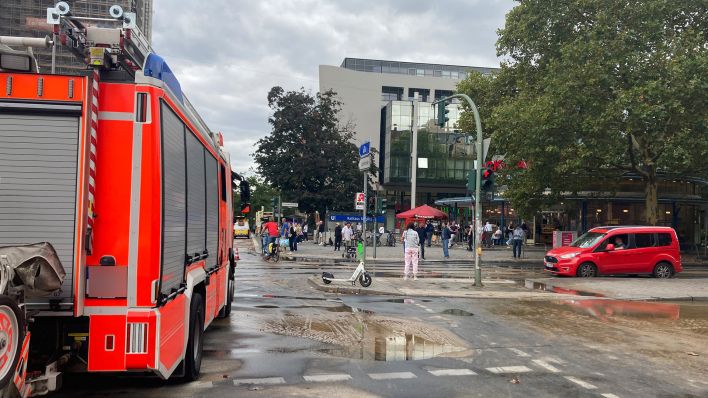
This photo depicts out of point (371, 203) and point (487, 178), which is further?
point (371, 203)

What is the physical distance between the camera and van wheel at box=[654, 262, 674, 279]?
65.4ft

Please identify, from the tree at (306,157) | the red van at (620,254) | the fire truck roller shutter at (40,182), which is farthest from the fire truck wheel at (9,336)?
the tree at (306,157)

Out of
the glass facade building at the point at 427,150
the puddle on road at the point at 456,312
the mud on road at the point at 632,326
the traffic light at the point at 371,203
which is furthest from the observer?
the glass facade building at the point at 427,150

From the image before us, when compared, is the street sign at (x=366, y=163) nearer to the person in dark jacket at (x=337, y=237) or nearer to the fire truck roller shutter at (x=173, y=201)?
the fire truck roller shutter at (x=173, y=201)

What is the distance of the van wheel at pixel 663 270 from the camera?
19.9m

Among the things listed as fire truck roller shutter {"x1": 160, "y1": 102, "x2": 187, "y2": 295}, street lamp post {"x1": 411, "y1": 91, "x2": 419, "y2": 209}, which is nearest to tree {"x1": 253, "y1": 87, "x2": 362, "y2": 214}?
street lamp post {"x1": 411, "y1": 91, "x2": 419, "y2": 209}

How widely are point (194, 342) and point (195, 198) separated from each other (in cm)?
155

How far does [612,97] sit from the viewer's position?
2484 cm

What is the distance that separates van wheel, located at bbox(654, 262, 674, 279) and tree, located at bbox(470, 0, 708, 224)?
5.09 metres

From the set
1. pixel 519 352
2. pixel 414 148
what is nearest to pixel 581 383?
pixel 519 352

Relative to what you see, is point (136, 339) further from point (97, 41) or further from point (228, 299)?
point (228, 299)

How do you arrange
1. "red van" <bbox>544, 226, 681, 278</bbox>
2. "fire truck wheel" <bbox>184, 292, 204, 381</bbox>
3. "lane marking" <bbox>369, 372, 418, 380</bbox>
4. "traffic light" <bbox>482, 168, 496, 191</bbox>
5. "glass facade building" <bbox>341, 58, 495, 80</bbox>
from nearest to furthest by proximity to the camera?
"fire truck wheel" <bbox>184, 292, 204, 381</bbox> → "lane marking" <bbox>369, 372, 418, 380</bbox> → "traffic light" <bbox>482, 168, 496, 191</bbox> → "red van" <bbox>544, 226, 681, 278</bbox> → "glass facade building" <bbox>341, 58, 495, 80</bbox>

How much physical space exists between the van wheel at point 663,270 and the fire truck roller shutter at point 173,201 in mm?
19124

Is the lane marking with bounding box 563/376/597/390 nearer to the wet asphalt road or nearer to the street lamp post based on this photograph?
the wet asphalt road
